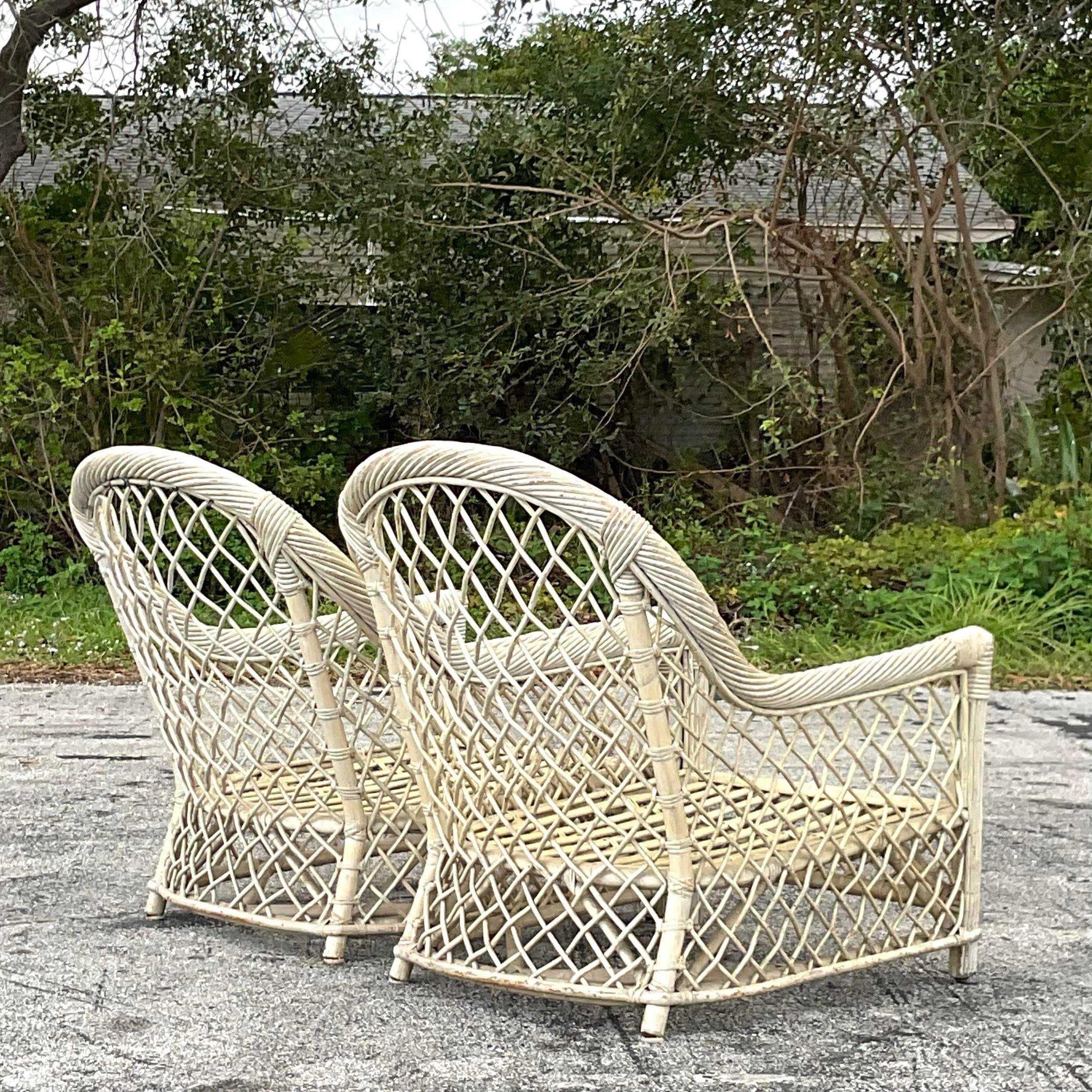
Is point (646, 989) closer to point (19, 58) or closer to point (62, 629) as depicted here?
point (62, 629)

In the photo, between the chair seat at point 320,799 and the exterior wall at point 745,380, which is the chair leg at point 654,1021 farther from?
the exterior wall at point 745,380

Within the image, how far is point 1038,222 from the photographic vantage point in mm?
8672

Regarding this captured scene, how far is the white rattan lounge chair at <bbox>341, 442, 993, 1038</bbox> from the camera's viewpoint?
2.37 metres

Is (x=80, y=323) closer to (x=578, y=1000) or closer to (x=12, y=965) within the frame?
(x=12, y=965)

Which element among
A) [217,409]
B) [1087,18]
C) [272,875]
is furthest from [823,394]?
[272,875]

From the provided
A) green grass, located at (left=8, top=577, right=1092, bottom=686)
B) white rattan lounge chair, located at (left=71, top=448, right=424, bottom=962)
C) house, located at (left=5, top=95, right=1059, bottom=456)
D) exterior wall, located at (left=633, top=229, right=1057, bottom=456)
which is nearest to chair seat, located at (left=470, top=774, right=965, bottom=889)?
white rattan lounge chair, located at (left=71, top=448, right=424, bottom=962)

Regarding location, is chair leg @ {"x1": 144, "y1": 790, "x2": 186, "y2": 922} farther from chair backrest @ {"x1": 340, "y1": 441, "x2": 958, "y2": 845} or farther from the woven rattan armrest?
the woven rattan armrest

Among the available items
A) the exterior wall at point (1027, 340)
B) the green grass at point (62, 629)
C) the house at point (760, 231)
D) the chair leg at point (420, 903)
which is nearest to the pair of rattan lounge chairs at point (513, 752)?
the chair leg at point (420, 903)

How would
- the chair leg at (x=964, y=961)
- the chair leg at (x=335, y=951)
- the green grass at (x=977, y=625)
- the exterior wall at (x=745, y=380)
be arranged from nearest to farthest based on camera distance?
the chair leg at (x=964, y=961)
the chair leg at (x=335, y=951)
the green grass at (x=977, y=625)
the exterior wall at (x=745, y=380)

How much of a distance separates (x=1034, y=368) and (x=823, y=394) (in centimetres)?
287

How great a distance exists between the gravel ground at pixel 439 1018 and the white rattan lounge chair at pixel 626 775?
109 mm


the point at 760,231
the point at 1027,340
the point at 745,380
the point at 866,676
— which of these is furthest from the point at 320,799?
the point at 1027,340

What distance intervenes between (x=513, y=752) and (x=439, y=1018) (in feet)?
1.72

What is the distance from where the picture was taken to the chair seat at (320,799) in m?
3.00
